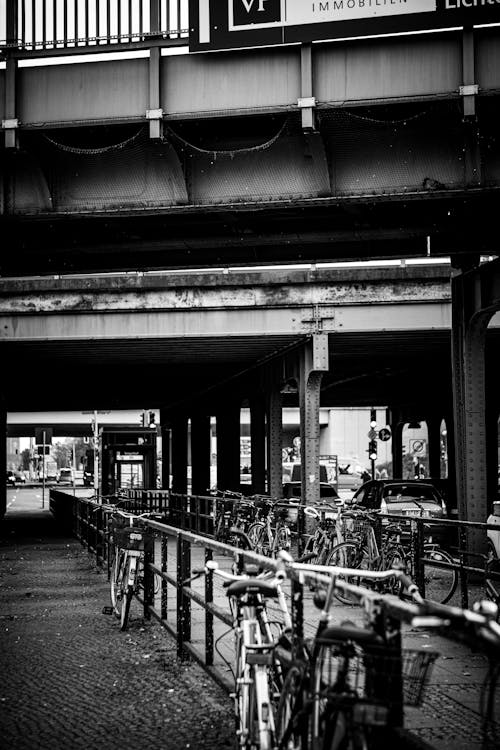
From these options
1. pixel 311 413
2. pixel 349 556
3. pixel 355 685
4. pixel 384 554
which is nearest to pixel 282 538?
pixel 349 556

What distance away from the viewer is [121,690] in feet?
26.7

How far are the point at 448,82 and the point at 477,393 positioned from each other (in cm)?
526

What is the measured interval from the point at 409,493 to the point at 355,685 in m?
18.4

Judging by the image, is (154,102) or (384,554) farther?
(384,554)

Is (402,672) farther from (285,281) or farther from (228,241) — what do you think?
(285,281)

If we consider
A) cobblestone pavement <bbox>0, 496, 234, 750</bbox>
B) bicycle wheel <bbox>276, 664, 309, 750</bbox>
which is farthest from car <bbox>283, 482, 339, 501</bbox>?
bicycle wheel <bbox>276, 664, 309, 750</bbox>

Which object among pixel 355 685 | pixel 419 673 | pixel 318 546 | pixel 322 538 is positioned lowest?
pixel 318 546

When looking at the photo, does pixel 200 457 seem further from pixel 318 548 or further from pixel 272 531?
pixel 318 548

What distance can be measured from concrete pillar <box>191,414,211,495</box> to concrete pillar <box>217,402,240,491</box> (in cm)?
269

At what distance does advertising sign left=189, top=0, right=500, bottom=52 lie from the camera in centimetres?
1213

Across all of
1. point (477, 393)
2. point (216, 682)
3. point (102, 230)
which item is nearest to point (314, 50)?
point (102, 230)

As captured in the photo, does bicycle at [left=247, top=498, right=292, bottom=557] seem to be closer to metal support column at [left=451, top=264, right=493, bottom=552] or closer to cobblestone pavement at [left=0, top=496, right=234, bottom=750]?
metal support column at [left=451, top=264, right=493, bottom=552]

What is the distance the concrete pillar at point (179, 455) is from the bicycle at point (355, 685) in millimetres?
42872

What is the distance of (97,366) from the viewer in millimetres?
31625
